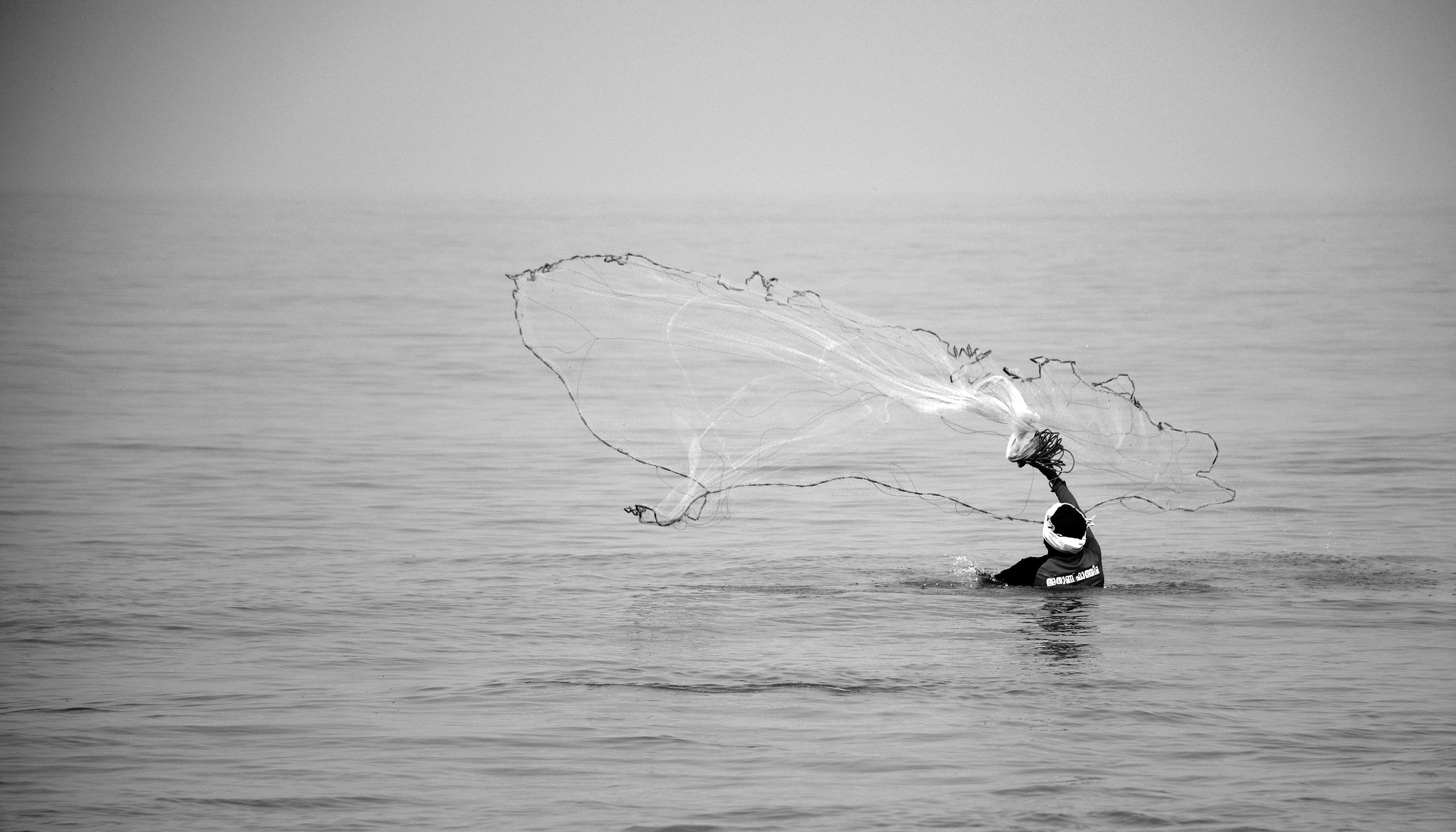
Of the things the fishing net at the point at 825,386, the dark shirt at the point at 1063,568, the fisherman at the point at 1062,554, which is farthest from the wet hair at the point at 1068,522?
the fishing net at the point at 825,386

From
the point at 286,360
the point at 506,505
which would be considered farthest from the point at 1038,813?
the point at 286,360

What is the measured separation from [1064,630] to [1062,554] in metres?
1.30

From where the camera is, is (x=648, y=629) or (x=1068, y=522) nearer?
(x=648, y=629)

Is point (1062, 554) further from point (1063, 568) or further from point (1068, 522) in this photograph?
point (1068, 522)

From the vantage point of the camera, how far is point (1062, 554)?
1465 cm

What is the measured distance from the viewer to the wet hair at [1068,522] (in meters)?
14.4

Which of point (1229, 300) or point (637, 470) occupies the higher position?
point (1229, 300)

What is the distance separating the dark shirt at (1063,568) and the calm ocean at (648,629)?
0.47ft

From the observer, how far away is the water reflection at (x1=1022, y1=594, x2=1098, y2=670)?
12695 millimetres

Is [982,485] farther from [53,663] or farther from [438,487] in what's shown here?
[53,663]

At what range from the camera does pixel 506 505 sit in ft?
66.8

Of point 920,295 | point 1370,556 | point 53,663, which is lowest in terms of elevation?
point 53,663

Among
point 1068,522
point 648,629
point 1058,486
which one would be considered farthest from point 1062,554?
point 648,629

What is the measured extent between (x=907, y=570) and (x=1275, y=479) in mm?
7772
